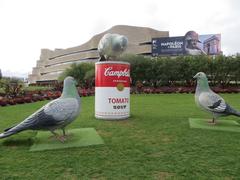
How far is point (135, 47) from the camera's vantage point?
66.2 m

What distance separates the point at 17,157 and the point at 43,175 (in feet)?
3.11

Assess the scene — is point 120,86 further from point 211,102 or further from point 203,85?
point 211,102

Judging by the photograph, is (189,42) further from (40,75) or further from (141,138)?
(40,75)

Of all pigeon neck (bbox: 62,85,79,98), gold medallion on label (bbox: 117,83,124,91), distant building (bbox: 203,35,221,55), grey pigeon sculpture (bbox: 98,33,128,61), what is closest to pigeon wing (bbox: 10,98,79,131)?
pigeon neck (bbox: 62,85,79,98)

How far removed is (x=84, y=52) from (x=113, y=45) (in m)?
68.1

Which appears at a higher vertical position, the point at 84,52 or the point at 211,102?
the point at 84,52

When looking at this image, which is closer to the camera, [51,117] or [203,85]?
[51,117]

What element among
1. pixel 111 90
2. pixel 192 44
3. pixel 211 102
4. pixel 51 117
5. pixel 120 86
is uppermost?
pixel 192 44

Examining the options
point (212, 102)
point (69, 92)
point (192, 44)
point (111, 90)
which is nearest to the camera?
point (69, 92)

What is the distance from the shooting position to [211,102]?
6355 millimetres

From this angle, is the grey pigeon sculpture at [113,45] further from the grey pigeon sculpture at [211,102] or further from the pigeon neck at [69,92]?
the pigeon neck at [69,92]

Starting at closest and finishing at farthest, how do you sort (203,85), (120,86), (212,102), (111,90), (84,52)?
1. (212,102)
2. (203,85)
3. (111,90)
4. (120,86)
5. (84,52)

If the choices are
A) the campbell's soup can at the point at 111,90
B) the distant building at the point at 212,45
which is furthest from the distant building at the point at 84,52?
the campbell's soup can at the point at 111,90

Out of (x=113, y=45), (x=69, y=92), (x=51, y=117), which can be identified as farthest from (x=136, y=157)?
(x=113, y=45)
